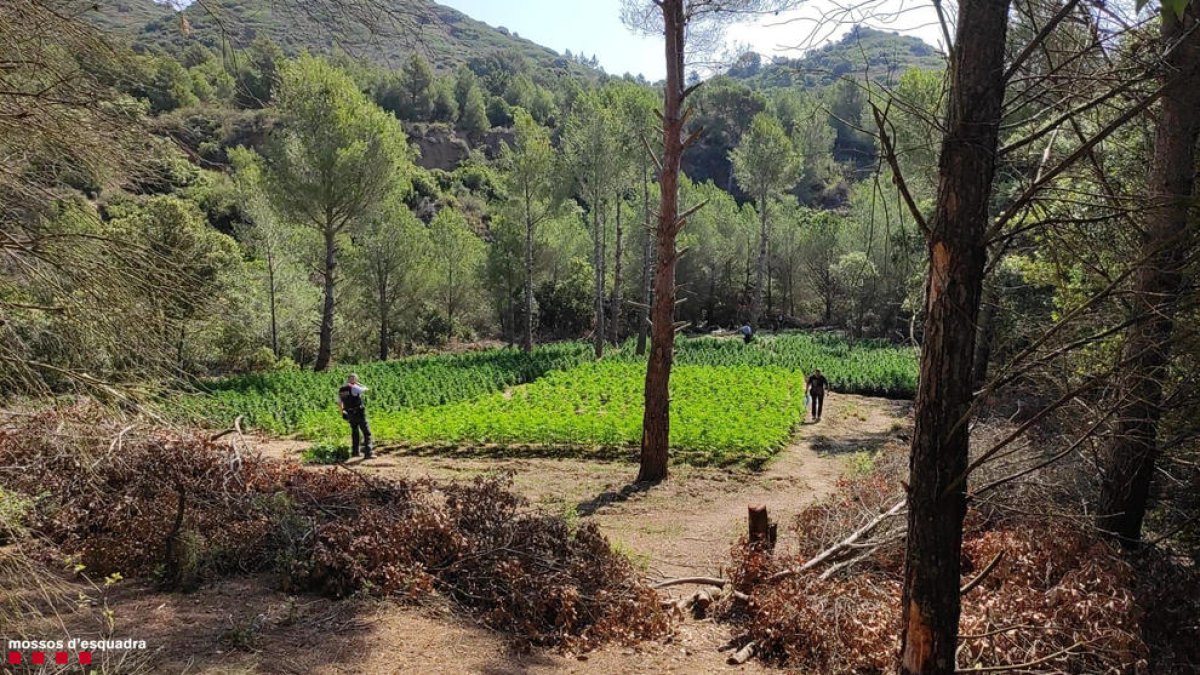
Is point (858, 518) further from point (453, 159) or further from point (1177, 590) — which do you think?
point (453, 159)

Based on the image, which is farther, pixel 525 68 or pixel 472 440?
pixel 525 68

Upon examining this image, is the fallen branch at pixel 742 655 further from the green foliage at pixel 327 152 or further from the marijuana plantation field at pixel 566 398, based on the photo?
the green foliage at pixel 327 152

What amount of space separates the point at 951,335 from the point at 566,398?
49.6ft

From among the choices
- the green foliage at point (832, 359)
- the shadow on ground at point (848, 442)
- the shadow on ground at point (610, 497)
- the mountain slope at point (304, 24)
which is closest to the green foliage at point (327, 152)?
the green foliage at point (832, 359)

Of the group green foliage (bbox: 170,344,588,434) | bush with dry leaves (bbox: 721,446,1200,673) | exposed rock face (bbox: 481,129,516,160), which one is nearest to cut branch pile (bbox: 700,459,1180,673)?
bush with dry leaves (bbox: 721,446,1200,673)

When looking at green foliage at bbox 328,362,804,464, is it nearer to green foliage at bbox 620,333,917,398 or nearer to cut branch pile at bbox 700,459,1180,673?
green foliage at bbox 620,333,917,398

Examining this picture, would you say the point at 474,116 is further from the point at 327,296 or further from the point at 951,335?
the point at 951,335

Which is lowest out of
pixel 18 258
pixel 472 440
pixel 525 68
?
pixel 472 440

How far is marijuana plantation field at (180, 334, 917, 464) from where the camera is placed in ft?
42.2

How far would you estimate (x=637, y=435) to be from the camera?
12.6m

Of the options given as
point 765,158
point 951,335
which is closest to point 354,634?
point 951,335

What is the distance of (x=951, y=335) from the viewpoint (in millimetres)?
2539

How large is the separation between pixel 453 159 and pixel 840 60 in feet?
255

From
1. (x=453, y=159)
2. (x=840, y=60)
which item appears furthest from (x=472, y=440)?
(x=453, y=159)
